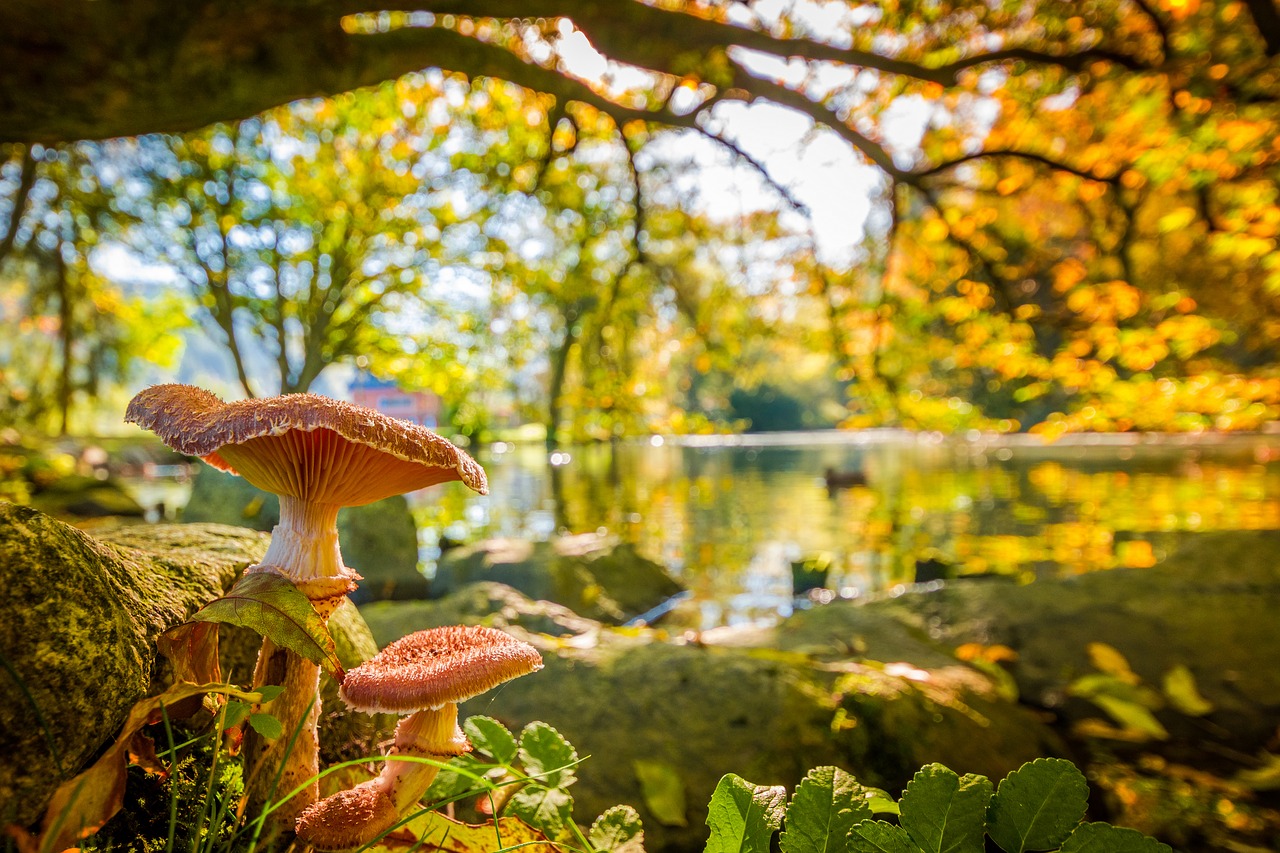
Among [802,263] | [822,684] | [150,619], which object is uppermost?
[802,263]

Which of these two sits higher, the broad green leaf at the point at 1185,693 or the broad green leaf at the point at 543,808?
the broad green leaf at the point at 543,808

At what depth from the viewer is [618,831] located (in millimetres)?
1138

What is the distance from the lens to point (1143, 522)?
12.8 m

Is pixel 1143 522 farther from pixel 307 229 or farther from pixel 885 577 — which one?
pixel 307 229

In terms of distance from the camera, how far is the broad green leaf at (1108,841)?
80 centimetres

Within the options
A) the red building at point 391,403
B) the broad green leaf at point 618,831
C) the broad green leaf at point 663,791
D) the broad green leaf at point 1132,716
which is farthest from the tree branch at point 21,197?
the broad green leaf at point 1132,716

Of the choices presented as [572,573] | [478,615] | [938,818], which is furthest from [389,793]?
[572,573]

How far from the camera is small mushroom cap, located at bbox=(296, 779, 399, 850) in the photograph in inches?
39.1

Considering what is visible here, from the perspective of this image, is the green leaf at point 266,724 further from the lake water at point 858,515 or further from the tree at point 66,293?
the tree at point 66,293

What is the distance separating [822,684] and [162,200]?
1329 cm

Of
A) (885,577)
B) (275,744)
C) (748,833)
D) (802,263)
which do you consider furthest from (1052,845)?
(885,577)

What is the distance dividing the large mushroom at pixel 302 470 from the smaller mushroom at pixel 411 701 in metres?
0.12

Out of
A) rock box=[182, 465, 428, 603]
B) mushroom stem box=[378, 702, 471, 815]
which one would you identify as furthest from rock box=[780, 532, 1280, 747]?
rock box=[182, 465, 428, 603]

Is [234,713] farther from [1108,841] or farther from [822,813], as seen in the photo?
[1108,841]
